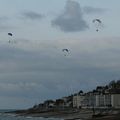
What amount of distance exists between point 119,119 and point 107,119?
5633 mm

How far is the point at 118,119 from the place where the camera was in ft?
315

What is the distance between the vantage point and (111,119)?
100125 millimetres

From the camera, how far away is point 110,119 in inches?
3947

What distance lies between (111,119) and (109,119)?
0.50 meters

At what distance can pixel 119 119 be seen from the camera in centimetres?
9544

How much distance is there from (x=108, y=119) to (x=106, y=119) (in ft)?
3.23

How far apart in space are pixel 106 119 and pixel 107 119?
0.70m

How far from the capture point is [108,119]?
3959 inches

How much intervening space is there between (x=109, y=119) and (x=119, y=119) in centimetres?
524

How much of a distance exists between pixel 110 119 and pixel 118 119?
4.45 m

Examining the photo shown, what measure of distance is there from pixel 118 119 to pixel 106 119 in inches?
229

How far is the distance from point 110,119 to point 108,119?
0.46m

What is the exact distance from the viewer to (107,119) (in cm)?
10081

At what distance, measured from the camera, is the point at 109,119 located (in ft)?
330
